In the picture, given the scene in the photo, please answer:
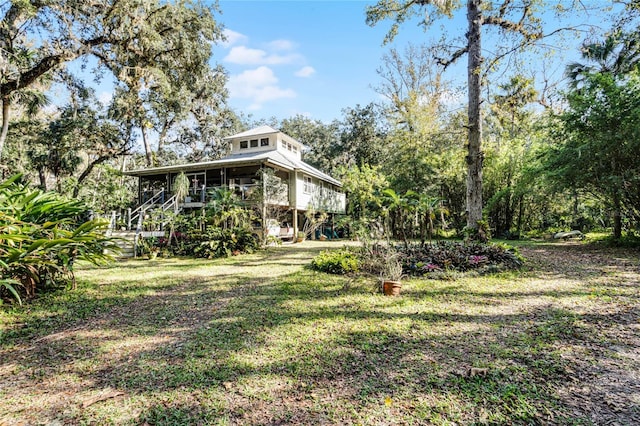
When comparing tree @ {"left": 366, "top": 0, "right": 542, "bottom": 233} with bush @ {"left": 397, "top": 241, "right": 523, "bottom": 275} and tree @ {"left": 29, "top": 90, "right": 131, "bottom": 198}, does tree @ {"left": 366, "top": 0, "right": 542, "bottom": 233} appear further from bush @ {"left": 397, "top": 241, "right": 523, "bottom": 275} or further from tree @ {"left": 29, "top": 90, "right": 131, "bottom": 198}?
tree @ {"left": 29, "top": 90, "right": 131, "bottom": 198}

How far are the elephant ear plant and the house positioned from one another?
851 cm

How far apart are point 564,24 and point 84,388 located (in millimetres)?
12122

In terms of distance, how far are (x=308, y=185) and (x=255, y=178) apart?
3.46 m

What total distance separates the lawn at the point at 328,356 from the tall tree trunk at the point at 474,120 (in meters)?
3.75

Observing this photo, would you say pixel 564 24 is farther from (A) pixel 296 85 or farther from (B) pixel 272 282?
(A) pixel 296 85

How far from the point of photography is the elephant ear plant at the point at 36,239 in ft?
9.96

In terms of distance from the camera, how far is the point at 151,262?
31.7 feet

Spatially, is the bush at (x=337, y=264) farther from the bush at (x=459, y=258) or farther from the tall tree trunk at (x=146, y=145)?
the tall tree trunk at (x=146, y=145)

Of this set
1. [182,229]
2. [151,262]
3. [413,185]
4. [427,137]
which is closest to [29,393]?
[151,262]

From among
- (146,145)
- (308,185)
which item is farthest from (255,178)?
(146,145)

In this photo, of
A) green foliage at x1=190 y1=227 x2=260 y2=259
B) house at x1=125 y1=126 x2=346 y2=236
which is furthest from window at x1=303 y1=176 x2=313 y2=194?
green foliage at x1=190 y1=227 x2=260 y2=259

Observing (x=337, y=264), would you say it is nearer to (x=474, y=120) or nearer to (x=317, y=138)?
(x=474, y=120)

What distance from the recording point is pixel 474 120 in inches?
360

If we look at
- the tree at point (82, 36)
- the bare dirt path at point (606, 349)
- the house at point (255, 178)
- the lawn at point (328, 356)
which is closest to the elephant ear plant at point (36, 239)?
the lawn at point (328, 356)
